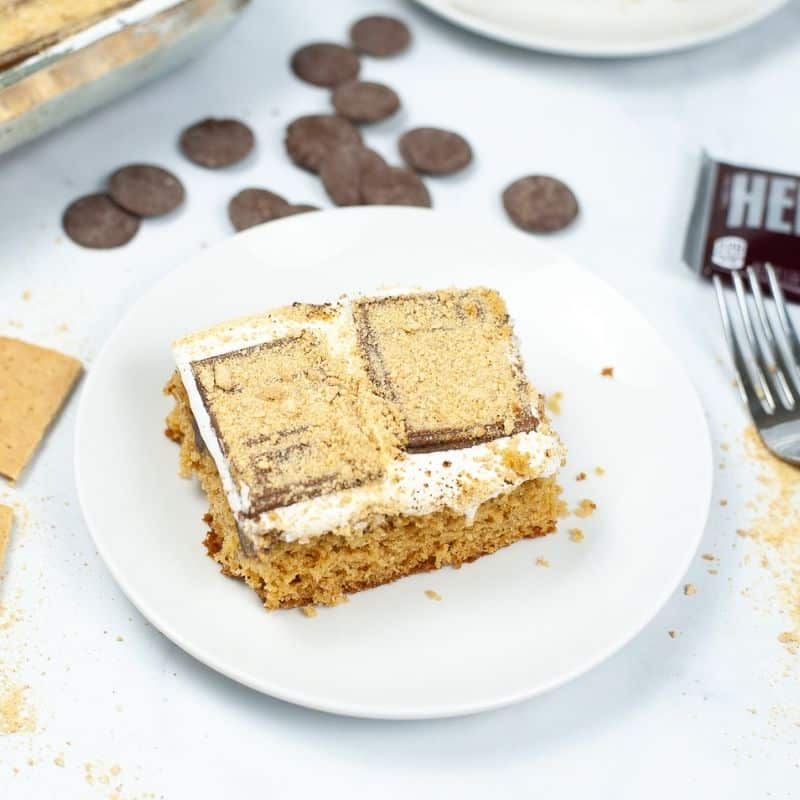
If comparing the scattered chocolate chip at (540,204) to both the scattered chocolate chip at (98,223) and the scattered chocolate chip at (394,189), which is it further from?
the scattered chocolate chip at (98,223)

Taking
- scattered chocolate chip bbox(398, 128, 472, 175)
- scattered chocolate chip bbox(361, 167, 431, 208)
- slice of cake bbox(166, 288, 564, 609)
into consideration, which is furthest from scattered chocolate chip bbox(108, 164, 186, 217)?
slice of cake bbox(166, 288, 564, 609)

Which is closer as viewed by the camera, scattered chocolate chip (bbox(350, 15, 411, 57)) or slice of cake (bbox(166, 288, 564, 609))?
slice of cake (bbox(166, 288, 564, 609))

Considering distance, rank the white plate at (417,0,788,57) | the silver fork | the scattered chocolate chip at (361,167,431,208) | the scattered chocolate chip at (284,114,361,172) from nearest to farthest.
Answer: the silver fork
the scattered chocolate chip at (361,167,431,208)
the scattered chocolate chip at (284,114,361,172)
the white plate at (417,0,788,57)

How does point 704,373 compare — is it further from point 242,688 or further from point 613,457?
point 242,688

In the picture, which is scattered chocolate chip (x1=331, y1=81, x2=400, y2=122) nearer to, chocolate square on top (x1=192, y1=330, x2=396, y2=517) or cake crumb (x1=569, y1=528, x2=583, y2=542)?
chocolate square on top (x1=192, y1=330, x2=396, y2=517)

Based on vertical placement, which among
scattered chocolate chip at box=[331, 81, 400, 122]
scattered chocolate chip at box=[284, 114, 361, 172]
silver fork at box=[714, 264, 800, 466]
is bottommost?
silver fork at box=[714, 264, 800, 466]

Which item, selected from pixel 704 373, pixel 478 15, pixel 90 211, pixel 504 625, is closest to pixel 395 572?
pixel 504 625

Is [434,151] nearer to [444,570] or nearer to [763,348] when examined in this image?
[763,348]

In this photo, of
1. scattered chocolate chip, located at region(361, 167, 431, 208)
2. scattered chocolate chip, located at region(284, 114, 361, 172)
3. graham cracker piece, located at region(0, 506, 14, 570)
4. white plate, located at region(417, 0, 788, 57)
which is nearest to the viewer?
graham cracker piece, located at region(0, 506, 14, 570)
